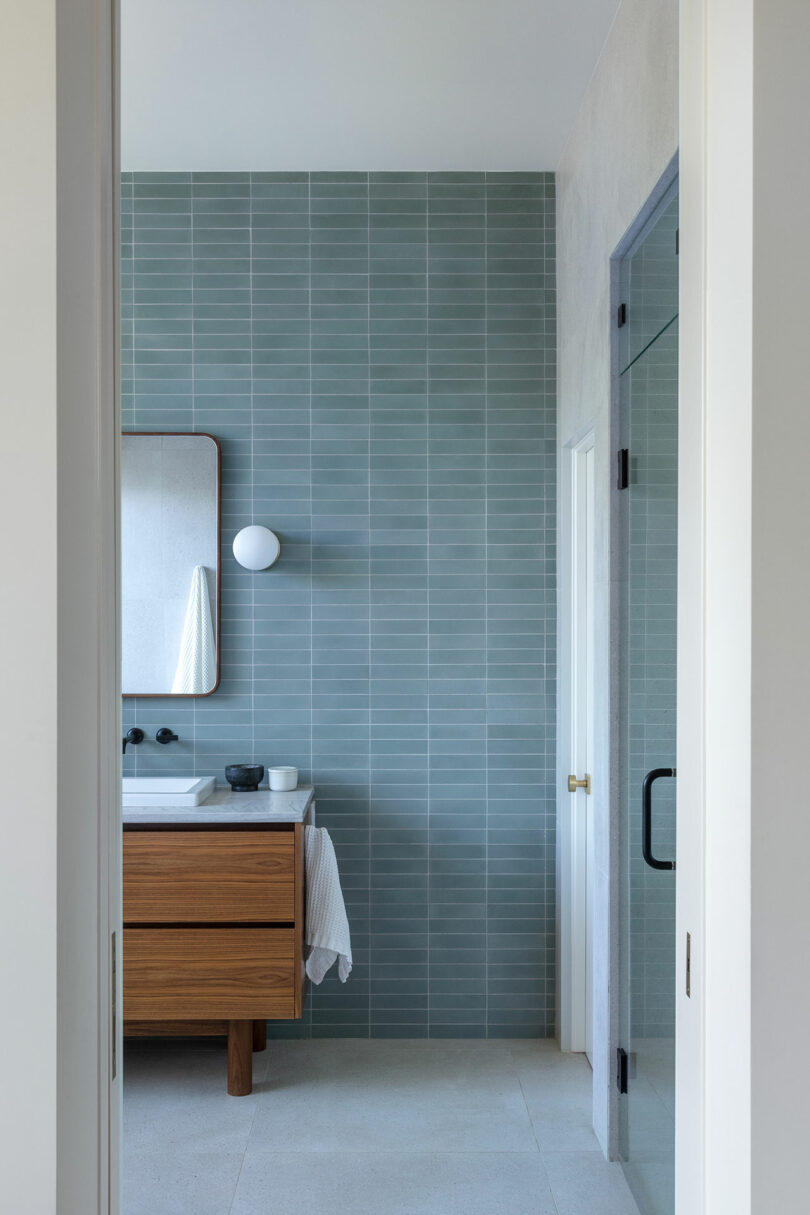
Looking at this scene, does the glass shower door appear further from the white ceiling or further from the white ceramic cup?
the white ceramic cup

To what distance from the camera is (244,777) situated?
10.7 feet

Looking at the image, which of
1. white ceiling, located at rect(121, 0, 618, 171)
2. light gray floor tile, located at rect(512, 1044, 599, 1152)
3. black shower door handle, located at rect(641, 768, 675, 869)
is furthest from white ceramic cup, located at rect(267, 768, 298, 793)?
white ceiling, located at rect(121, 0, 618, 171)

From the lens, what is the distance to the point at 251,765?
135 inches

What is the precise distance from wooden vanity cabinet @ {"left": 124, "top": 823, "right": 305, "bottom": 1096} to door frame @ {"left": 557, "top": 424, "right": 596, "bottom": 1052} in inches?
38.0

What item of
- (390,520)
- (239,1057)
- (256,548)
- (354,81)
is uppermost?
(354,81)

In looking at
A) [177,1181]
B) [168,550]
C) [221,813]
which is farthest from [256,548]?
[177,1181]

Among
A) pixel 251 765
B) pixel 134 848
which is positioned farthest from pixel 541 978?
pixel 134 848

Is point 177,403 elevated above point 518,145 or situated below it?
below

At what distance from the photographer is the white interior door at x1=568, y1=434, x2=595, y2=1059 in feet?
10.9

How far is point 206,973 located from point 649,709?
1553 millimetres
